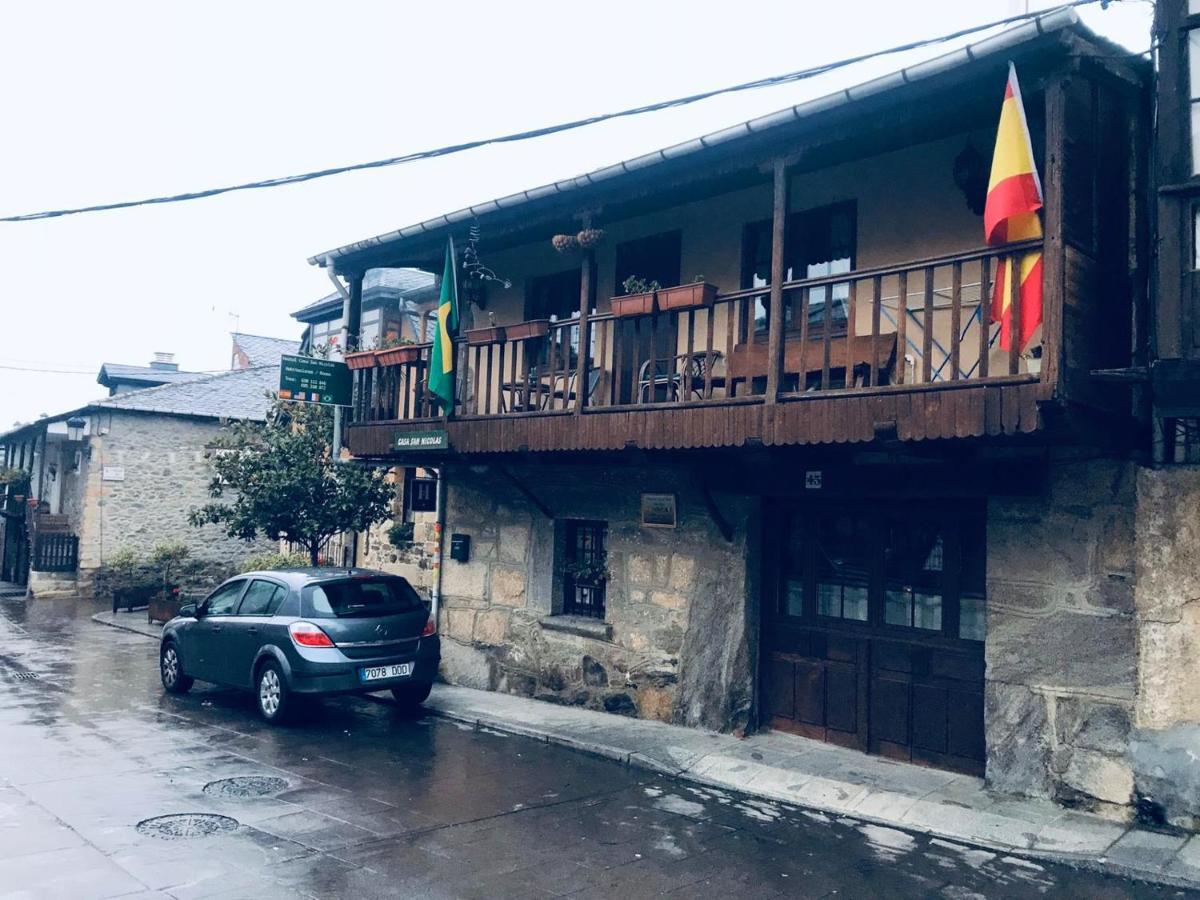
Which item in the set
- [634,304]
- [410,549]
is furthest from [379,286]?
[634,304]

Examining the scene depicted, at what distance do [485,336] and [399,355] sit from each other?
1.37m

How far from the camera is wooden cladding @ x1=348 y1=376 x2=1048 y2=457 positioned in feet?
20.7

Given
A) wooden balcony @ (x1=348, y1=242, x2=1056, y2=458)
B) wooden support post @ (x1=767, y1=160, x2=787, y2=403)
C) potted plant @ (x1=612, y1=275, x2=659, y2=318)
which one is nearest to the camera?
wooden balcony @ (x1=348, y1=242, x2=1056, y2=458)

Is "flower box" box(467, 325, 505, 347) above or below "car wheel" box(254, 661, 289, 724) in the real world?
above

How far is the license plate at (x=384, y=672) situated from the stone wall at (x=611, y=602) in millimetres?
1641

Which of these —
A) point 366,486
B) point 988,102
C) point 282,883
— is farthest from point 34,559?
point 988,102

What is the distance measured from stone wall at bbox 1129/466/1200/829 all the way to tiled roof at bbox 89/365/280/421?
19069 millimetres

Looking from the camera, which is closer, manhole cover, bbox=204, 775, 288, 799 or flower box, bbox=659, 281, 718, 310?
manhole cover, bbox=204, 775, 288, 799

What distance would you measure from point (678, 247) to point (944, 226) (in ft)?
10.1

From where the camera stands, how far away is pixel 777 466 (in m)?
8.81

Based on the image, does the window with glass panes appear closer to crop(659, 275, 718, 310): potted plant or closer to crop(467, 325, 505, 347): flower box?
crop(659, 275, 718, 310): potted plant

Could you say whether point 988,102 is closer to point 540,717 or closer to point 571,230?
point 571,230

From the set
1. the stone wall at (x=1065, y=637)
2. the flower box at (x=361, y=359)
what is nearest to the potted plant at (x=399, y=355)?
the flower box at (x=361, y=359)

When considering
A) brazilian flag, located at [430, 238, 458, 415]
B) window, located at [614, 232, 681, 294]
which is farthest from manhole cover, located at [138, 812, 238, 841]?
window, located at [614, 232, 681, 294]
